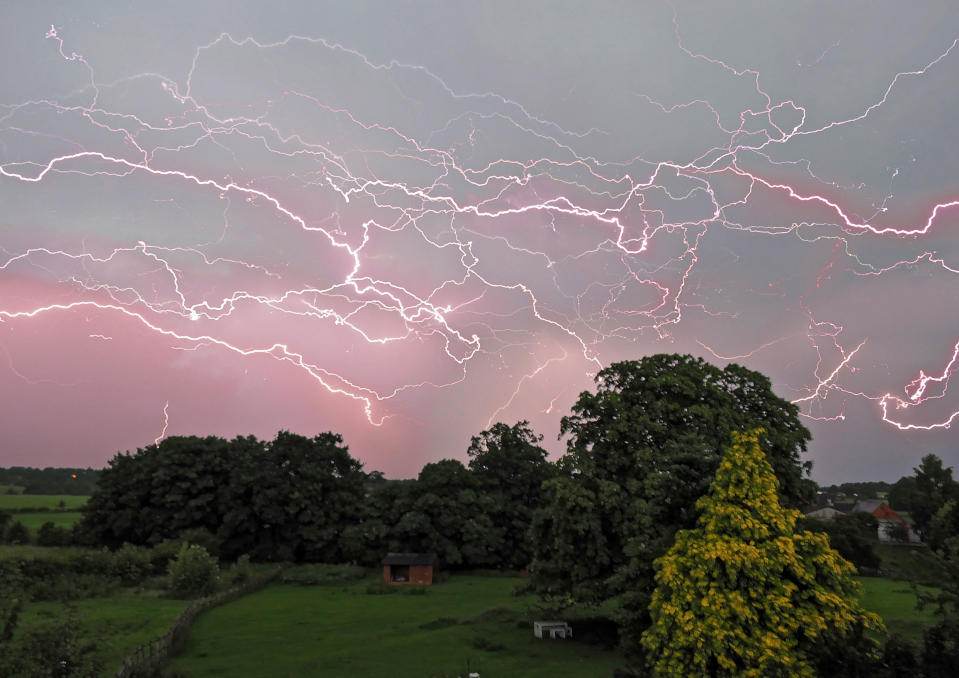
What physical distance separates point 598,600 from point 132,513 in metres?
33.3

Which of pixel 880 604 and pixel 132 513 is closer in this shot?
pixel 880 604

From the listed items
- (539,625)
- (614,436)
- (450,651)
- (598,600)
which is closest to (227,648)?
(450,651)

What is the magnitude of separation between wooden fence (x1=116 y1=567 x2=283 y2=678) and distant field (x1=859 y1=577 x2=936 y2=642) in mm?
17873

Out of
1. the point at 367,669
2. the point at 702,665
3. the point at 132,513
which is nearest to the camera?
the point at 702,665

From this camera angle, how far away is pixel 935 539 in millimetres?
11336

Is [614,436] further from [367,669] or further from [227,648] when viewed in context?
[227,648]

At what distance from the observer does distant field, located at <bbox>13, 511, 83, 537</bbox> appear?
51303 millimetres

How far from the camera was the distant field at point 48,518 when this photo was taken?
168ft

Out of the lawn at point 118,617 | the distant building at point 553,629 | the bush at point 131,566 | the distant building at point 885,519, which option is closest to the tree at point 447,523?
the bush at point 131,566

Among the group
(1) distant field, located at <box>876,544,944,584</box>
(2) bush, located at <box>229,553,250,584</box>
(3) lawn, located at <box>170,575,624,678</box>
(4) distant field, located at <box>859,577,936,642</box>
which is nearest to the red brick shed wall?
(3) lawn, located at <box>170,575,624,678</box>

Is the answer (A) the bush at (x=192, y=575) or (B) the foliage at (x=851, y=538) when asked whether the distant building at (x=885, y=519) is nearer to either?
(B) the foliage at (x=851, y=538)

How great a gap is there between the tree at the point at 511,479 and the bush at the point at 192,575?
1784 centimetres

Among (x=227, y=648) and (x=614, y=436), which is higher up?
(x=614, y=436)

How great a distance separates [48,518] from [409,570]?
132ft
